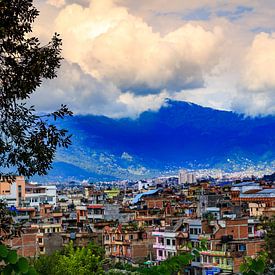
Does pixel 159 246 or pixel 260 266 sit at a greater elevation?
pixel 159 246

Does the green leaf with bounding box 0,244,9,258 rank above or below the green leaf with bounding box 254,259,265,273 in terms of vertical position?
above

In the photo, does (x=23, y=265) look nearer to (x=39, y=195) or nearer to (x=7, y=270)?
(x=7, y=270)

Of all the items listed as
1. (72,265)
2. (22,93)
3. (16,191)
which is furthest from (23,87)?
(16,191)

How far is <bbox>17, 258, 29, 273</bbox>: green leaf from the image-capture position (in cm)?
528

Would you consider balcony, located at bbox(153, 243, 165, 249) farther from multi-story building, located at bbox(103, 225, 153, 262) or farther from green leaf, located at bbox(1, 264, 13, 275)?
green leaf, located at bbox(1, 264, 13, 275)

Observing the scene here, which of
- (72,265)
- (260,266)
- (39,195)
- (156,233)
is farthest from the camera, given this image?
(39,195)

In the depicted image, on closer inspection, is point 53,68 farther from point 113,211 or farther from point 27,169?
point 113,211

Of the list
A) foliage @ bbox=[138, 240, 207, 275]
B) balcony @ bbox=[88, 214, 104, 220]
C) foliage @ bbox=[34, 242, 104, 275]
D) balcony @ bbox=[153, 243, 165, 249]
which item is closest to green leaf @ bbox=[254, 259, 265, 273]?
foliage @ bbox=[138, 240, 207, 275]

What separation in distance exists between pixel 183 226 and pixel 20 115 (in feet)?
121

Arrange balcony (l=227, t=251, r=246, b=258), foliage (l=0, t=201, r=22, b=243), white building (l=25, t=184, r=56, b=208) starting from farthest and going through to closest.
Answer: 1. white building (l=25, t=184, r=56, b=208)
2. balcony (l=227, t=251, r=246, b=258)
3. foliage (l=0, t=201, r=22, b=243)

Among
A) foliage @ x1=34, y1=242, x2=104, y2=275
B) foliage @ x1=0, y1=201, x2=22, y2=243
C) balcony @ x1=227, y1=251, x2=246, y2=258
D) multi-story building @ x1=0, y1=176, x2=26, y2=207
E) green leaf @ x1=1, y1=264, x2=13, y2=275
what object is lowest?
green leaf @ x1=1, y1=264, x2=13, y2=275

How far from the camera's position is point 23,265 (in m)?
5.32

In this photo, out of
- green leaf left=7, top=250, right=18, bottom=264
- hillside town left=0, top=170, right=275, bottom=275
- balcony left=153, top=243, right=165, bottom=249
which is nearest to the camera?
green leaf left=7, top=250, right=18, bottom=264

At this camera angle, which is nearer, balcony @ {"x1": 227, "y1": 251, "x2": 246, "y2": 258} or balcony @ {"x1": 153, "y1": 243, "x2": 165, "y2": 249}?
balcony @ {"x1": 227, "y1": 251, "x2": 246, "y2": 258}
